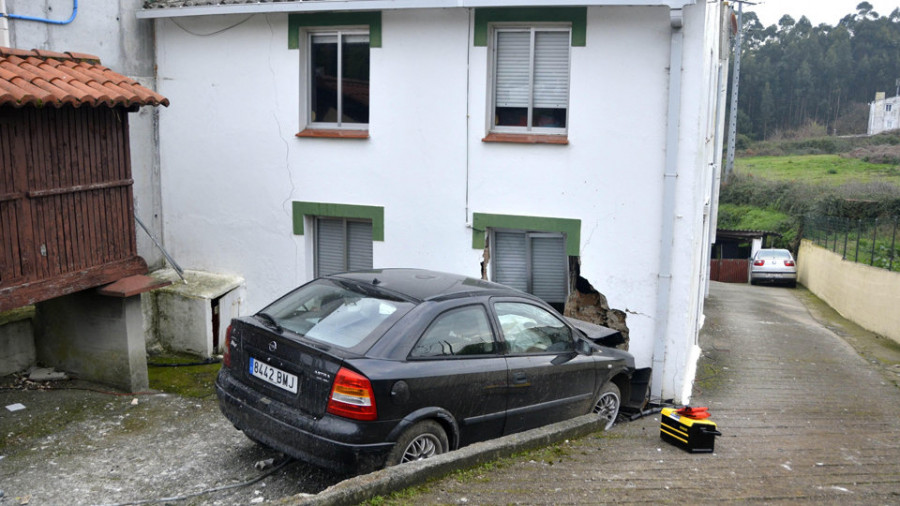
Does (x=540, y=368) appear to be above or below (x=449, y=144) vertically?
below

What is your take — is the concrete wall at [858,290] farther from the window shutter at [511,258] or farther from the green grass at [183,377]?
the green grass at [183,377]

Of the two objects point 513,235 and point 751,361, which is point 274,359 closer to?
point 513,235

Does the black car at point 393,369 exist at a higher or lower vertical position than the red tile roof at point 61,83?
lower

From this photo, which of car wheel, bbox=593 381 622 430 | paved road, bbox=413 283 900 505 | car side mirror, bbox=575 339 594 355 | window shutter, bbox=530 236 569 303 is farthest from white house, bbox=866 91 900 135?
car side mirror, bbox=575 339 594 355

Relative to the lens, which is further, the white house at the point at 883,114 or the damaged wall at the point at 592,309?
the white house at the point at 883,114

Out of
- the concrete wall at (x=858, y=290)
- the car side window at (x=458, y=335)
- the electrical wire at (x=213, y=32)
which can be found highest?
the electrical wire at (x=213, y=32)

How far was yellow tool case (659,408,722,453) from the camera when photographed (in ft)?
21.2

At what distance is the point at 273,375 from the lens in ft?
18.5

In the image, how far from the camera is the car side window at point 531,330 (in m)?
6.36

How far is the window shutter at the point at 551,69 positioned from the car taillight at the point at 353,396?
17.3 ft

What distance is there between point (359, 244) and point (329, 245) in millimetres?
446

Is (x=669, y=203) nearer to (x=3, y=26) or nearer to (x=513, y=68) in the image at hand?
(x=513, y=68)

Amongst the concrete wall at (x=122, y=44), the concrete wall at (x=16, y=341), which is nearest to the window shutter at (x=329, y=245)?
the concrete wall at (x=122, y=44)

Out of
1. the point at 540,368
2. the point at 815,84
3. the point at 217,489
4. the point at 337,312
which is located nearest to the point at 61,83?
the point at 337,312
